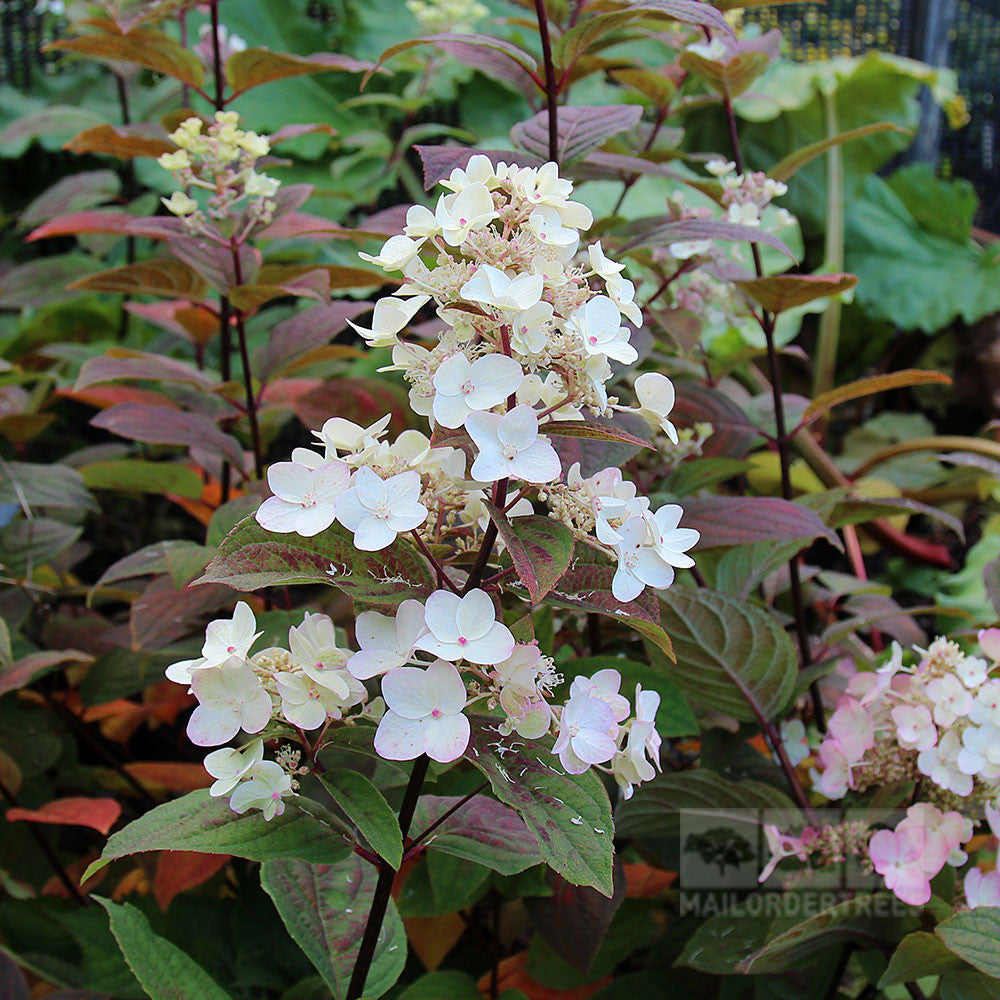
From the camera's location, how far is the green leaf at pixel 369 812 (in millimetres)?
517

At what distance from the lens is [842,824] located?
80cm

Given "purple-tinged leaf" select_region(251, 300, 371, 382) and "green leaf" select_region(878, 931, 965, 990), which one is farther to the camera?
"purple-tinged leaf" select_region(251, 300, 371, 382)

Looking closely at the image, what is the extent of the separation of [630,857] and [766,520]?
544 millimetres

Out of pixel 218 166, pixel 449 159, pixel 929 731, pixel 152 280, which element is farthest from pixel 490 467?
pixel 152 280

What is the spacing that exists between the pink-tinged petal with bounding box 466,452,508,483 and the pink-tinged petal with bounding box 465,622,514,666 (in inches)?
3.1

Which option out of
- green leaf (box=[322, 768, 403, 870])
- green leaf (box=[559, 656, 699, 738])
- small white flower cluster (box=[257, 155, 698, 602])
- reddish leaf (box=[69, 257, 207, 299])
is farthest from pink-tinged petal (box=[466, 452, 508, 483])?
reddish leaf (box=[69, 257, 207, 299])

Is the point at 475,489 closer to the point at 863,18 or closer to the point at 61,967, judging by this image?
the point at 61,967

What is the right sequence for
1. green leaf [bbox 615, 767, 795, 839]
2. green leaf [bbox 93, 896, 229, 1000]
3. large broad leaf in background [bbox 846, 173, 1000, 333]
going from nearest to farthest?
green leaf [bbox 93, 896, 229, 1000] → green leaf [bbox 615, 767, 795, 839] → large broad leaf in background [bbox 846, 173, 1000, 333]

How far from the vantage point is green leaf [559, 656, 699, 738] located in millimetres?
793

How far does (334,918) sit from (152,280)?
2.34 ft

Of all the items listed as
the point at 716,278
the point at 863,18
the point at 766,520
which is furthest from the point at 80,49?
the point at 863,18

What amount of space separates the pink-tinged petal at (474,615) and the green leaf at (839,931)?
15.8 inches

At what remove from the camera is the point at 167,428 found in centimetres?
98

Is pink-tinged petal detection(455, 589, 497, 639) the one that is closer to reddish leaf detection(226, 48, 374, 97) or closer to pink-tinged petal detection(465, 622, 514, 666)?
pink-tinged petal detection(465, 622, 514, 666)
